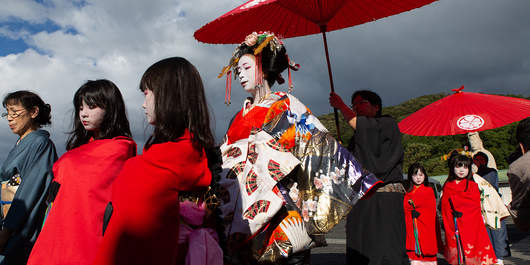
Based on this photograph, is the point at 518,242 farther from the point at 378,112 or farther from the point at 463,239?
the point at 378,112

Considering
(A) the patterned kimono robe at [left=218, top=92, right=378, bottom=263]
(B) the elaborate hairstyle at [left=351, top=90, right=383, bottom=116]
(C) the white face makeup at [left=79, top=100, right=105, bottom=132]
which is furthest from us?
(B) the elaborate hairstyle at [left=351, top=90, right=383, bottom=116]

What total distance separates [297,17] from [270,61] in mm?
1202

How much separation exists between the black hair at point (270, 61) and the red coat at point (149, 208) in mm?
1300

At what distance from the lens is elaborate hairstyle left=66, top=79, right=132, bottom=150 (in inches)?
89.7

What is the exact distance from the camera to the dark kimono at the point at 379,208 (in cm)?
289

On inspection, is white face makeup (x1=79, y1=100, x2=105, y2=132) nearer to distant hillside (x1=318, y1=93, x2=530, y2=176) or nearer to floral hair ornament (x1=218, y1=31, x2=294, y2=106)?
floral hair ornament (x1=218, y1=31, x2=294, y2=106)

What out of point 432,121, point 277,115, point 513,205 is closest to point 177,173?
point 277,115

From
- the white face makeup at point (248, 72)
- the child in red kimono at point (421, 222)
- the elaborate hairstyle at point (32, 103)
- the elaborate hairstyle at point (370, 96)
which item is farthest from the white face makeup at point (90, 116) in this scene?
the child in red kimono at point (421, 222)

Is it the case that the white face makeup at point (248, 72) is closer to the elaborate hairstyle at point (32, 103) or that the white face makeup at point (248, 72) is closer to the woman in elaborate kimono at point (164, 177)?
the woman in elaborate kimono at point (164, 177)

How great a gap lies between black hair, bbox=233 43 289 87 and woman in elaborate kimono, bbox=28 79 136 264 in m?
0.99

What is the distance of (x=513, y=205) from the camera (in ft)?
7.84

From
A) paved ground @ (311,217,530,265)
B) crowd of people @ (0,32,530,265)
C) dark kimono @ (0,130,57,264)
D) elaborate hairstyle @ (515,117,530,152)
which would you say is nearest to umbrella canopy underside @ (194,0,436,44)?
crowd of people @ (0,32,530,265)

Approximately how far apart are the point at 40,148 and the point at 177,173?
237 cm

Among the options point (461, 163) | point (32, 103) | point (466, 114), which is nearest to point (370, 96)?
point (466, 114)
